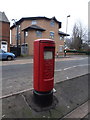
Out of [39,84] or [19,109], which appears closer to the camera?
[19,109]

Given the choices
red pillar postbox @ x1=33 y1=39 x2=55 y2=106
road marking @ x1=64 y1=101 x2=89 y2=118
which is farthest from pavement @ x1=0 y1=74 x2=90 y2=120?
red pillar postbox @ x1=33 y1=39 x2=55 y2=106

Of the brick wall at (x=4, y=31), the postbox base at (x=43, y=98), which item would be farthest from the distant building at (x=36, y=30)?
the postbox base at (x=43, y=98)

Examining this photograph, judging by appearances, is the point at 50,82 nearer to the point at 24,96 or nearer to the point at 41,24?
the point at 24,96

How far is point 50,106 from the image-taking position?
11.2 feet

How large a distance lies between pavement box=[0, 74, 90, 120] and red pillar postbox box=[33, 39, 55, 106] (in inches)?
13.7

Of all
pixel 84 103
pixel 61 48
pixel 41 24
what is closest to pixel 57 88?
pixel 84 103

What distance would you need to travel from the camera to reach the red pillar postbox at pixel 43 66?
10.6 feet

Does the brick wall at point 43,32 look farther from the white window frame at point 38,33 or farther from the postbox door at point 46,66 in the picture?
the postbox door at point 46,66

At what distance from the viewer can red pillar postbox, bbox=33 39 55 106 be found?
322 centimetres

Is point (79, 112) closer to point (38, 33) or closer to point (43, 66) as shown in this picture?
point (43, 66)

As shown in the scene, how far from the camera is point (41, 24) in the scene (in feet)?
97.3

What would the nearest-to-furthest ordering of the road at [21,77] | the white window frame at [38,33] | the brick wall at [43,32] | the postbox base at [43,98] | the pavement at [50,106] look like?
the pavement at [50,106] → the postbox base at [43,98] → the road at [21,77] → the brick wall at [43,32] → the white window frame at [38,33]

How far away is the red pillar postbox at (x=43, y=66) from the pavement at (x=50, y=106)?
348mm

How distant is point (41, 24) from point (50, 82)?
27.8m
